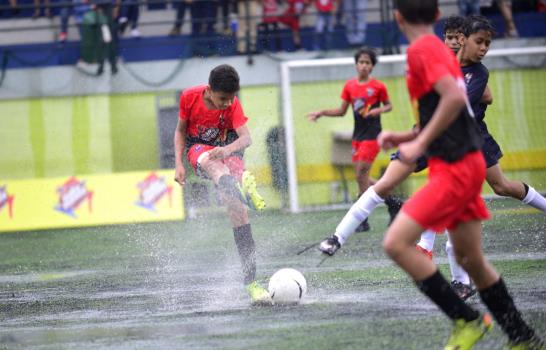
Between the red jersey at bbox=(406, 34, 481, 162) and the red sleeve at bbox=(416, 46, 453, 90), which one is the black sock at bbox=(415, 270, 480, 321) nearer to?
the red jersey at bbox=(406, 34, 481, 162)

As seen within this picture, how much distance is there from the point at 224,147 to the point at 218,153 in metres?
0.10

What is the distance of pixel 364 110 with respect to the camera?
579 inches

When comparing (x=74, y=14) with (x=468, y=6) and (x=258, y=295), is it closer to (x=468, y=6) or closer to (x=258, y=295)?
(x=468, y=6)

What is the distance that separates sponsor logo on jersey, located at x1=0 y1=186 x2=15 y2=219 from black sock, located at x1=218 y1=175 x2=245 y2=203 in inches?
378

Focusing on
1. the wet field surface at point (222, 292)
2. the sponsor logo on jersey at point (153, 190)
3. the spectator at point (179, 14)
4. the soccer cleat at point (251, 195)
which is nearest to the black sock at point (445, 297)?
the wet field surface at point (222, 292)

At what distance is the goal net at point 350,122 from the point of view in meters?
18.2

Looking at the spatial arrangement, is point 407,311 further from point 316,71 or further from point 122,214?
point 316,71

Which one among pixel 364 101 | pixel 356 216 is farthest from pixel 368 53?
pixel 356 216

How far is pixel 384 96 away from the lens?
14.8 m

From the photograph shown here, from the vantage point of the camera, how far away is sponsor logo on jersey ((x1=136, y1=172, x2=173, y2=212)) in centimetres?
1739

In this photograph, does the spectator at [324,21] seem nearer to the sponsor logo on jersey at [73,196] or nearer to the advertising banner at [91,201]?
the advertising banner at [91,201]

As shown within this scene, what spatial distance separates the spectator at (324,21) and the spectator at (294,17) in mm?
326

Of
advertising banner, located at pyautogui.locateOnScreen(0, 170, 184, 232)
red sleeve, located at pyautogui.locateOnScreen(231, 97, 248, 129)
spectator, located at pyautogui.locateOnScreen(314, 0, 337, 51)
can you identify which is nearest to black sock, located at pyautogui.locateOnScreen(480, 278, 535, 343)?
red sleeve, located at pyautogui.locateOnScreen(231, 97, 248, 129)

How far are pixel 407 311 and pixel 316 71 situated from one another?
39.3 feet
